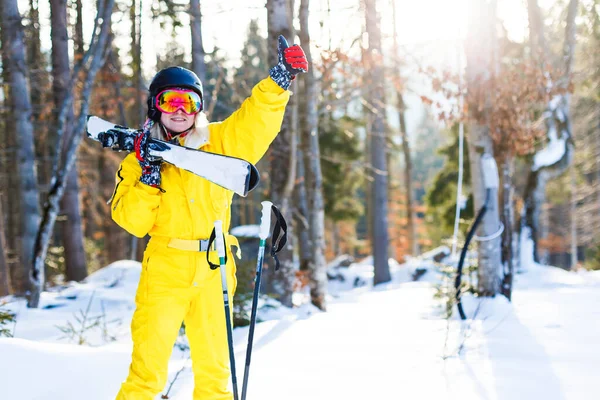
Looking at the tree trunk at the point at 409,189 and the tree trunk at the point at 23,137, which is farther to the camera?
the tree trunk at the point at 409,189

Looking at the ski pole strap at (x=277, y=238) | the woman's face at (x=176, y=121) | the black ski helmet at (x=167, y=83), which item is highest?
the black ski helmet at (x=167, y=83)

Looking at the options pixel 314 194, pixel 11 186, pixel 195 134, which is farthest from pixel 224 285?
pixel 11 186

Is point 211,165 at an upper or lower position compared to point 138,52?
lower

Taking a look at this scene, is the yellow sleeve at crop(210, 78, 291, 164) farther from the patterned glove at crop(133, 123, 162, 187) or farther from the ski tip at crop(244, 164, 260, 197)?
the patterned glove at crop(133, 123, 162, 187)

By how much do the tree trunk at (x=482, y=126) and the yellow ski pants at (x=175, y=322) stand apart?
4726 millimetres

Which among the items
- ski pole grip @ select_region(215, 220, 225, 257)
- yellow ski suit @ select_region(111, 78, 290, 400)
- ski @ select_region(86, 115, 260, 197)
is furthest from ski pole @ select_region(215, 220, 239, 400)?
ski @ select_region(86, 115, 260, 197)

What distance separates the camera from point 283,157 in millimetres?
8266

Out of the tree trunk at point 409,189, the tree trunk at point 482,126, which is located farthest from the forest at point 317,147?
the tree trunk at point 409,189

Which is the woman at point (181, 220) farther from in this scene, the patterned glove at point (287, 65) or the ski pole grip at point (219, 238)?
the ski pole grip at point (219, 238)

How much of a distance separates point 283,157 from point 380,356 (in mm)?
3966

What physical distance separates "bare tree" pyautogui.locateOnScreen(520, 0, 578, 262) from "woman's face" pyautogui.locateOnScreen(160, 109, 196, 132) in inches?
386

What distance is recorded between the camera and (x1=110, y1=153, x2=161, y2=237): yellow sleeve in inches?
121

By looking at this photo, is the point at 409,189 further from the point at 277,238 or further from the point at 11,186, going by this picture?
the point at 277,238

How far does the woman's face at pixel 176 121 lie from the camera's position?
3375 millimetres
